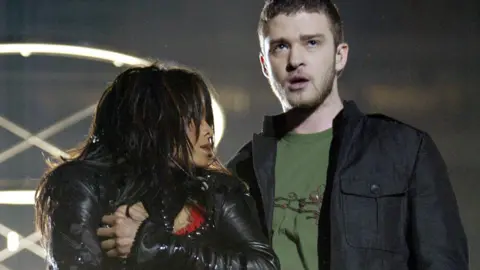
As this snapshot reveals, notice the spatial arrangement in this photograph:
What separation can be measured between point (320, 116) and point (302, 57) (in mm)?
115

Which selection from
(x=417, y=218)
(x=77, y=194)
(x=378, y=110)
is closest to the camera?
(x=77, y=194)

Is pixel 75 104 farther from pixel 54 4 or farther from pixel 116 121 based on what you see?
pixel 116 121

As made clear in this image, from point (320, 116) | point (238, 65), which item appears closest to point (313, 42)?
point (320, 116)

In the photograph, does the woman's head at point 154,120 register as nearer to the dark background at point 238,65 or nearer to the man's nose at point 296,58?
the man's nose at point 296,58

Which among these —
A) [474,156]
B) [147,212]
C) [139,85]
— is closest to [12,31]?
[139,85]

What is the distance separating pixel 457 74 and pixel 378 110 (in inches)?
9.7

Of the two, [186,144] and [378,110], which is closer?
[186,144]

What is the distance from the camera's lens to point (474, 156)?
5.55 ft

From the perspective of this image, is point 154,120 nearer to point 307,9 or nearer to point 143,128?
point 143,128

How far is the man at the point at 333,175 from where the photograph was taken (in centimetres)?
106

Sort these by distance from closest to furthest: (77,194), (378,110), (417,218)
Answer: (77,194) < (417,218) < (378,110)

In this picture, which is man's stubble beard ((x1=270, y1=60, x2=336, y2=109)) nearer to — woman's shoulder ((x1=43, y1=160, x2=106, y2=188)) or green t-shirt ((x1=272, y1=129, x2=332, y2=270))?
green t-shirt ((x1=272, y1=129, x2=332, y2=270))

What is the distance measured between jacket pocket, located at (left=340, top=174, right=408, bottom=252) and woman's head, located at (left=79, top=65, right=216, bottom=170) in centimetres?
26

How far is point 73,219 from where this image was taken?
92 centimetres
